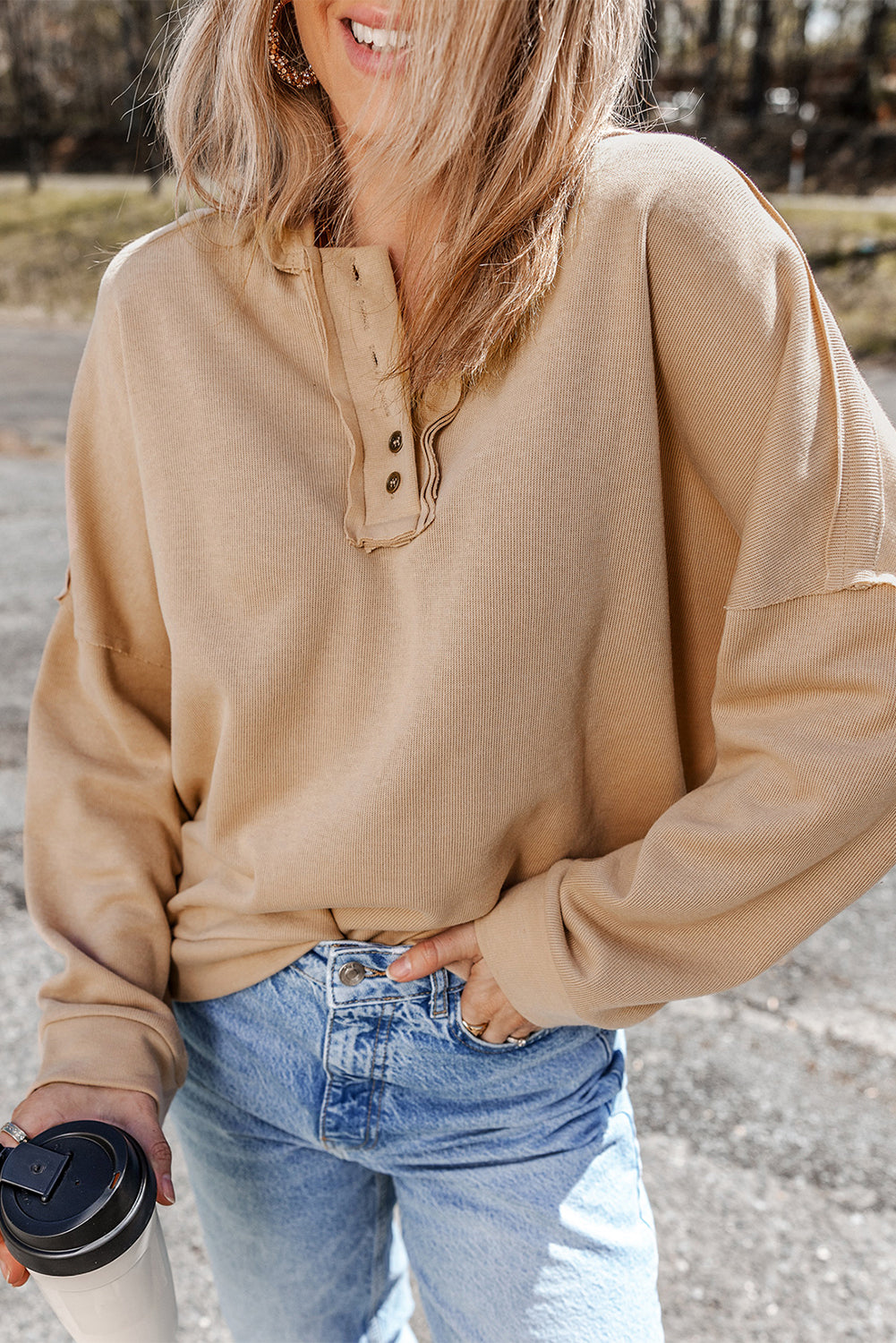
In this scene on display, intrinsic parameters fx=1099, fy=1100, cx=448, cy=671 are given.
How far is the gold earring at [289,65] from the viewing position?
120 centimetres

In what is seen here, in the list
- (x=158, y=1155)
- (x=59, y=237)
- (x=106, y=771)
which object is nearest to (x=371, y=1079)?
(x=158, y=1155)

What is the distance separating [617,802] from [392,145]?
28.6 inches

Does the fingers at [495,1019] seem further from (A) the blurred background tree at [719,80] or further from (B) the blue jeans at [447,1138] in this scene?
(A) the blurred background tree at [719,80]

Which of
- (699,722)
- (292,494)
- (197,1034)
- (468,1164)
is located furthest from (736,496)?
(197,1034)

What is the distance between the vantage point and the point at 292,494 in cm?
114

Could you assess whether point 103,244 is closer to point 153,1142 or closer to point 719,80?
point 153,1142

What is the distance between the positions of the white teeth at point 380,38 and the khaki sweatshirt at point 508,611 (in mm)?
196

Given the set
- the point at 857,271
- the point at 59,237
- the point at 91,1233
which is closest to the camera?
the point at 91,1233

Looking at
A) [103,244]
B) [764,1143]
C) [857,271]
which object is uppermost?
[103,244]

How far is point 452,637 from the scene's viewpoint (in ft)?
3.48

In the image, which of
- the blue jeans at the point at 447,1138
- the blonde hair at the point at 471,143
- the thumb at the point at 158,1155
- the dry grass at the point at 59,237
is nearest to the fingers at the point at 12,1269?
the thumb at the point at 158,1155

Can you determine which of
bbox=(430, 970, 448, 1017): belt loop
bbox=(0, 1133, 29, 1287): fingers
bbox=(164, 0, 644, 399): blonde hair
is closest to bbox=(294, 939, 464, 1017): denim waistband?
bbox=(430, 970, 448, 1017): belt loop

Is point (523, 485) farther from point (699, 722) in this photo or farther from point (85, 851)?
point (85, 851)

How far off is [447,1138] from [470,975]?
0.18 meters
